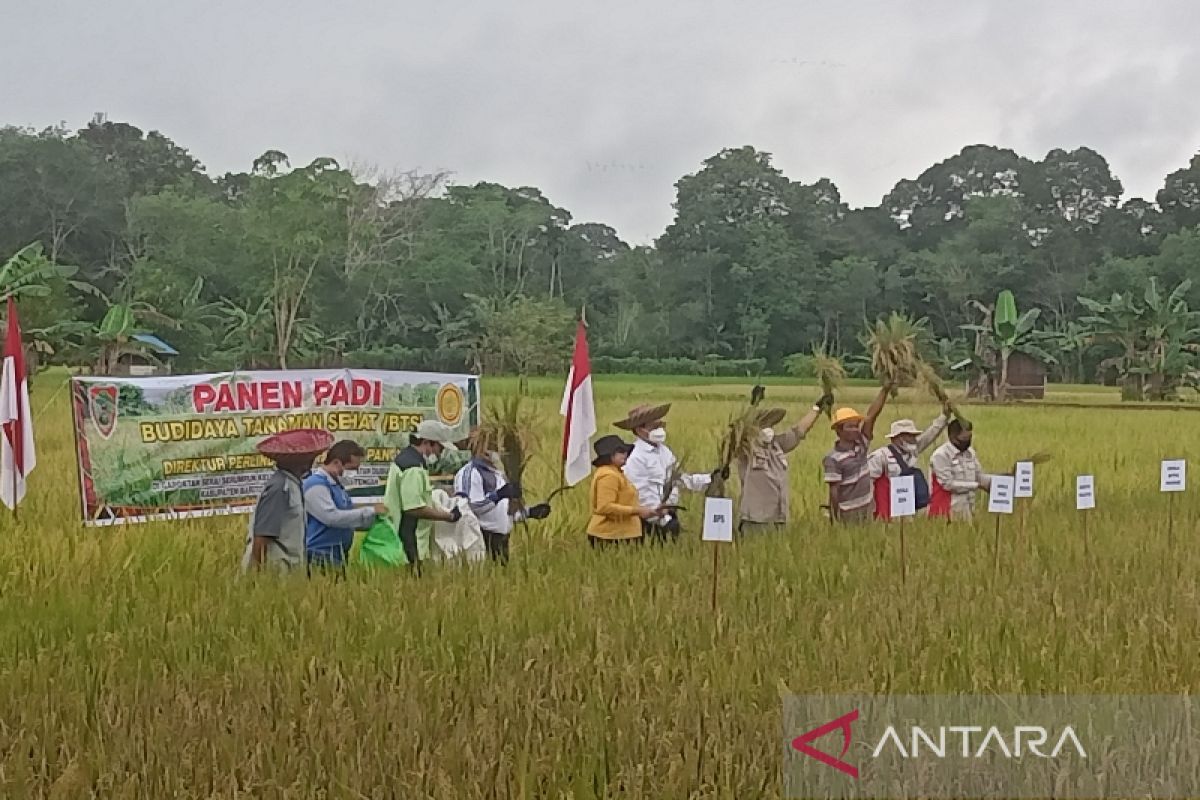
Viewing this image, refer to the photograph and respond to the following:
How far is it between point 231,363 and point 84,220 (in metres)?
18.5

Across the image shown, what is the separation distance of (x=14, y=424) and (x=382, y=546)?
344 cm

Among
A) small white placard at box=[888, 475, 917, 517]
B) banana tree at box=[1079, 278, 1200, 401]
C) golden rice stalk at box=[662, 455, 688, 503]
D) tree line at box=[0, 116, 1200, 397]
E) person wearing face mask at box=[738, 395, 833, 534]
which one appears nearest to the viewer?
small white placard at box=[888, 475, 917, 517]

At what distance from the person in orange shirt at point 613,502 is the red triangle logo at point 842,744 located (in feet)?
10.8

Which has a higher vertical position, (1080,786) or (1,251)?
(1,251)

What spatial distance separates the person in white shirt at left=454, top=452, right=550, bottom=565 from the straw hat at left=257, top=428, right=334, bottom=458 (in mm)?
820

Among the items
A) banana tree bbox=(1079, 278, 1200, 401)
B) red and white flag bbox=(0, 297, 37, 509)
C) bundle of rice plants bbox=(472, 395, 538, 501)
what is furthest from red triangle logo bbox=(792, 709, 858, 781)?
banana tree bbox=(1079, 278, 1200, 401)

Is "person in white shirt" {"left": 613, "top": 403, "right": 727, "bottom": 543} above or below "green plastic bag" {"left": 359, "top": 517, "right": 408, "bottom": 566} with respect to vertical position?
above

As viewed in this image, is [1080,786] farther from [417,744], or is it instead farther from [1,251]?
[1,251]

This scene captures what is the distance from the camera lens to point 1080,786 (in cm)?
376

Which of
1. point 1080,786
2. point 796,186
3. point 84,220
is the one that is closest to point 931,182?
point 796,186

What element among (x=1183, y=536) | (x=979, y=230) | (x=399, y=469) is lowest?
(x=1183, y=536)

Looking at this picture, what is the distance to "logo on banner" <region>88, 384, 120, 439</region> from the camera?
29.5 ft

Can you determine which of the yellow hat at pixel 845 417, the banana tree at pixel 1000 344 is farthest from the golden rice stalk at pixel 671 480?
the banana tree at pixel 1000 344

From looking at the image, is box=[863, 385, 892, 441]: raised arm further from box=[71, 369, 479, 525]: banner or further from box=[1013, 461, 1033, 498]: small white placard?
box=[71, 369, 479, 525]: banner
